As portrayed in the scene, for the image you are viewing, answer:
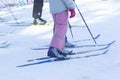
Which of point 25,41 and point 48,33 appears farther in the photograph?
point 48,33

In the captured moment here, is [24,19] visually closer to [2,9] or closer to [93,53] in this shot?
[2,9]

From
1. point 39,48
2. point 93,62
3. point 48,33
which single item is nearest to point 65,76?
point 93,62

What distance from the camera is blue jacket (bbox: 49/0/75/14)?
4016 millimetres

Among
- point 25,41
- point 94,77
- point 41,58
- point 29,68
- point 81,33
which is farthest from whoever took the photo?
point 81,33

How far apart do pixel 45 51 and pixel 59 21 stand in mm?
613

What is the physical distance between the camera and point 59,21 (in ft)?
13.4

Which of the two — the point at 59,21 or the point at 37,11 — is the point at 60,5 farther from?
the point at 37,11

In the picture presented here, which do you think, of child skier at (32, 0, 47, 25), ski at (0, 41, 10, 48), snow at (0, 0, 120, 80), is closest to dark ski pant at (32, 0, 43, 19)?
child skier at (32, 0, 47, 25)

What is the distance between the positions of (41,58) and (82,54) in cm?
48

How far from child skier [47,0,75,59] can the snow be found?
0.50ft

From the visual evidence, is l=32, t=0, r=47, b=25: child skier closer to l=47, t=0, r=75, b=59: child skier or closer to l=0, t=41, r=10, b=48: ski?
l=0, t=41, r=10, b=48: ski

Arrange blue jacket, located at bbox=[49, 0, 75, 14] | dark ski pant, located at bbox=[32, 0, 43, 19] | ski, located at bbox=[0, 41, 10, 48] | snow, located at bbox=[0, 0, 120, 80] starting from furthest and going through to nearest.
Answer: dark ski pant, located at bbox=[32, 0, 43, 19] < ski, located at bbox=[0, 41, 10, 48] < blue jacket, located at bbox=[49, 0, 75, 14] < snow, located at bbox=[0, 0, 120, 80]

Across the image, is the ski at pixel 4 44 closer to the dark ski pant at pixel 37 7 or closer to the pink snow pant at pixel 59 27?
the pink snow pant at pixel 59 27

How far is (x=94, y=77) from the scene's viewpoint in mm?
3559
